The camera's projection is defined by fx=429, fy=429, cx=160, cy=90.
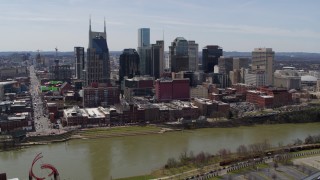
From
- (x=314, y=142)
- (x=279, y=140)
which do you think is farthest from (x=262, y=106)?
(x=314, y=142)

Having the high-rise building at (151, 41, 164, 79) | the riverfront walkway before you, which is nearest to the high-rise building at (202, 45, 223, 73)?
the high-rise building at (151, 41, 164, 79)

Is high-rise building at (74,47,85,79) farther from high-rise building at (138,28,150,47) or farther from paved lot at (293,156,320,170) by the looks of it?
paved lot at (293,156,320,170)

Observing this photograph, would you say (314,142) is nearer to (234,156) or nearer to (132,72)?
(234,156)

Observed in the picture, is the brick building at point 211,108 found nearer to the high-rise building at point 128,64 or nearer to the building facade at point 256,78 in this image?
the building facade at point 256,78

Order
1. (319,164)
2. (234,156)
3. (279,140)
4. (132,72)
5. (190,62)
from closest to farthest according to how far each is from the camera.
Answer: (319,164)
(234,156)
(279,140)
(132,72)
(190,62)

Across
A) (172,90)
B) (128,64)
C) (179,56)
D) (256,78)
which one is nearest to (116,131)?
(172,90)

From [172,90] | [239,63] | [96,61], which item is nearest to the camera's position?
[172,90]

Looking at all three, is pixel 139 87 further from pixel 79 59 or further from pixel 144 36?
pixel 144 36
